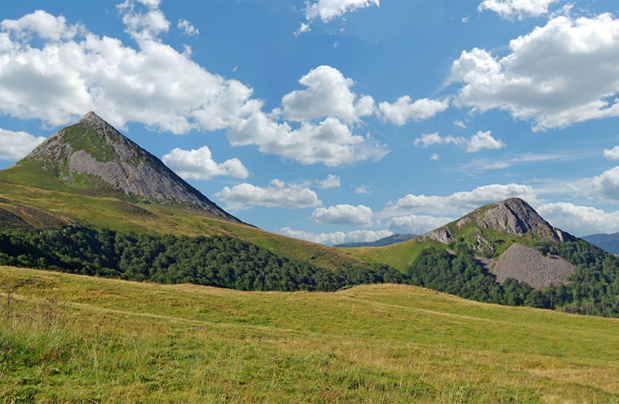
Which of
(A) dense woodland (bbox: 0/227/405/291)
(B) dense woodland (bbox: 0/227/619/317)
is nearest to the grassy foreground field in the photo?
(B) dense woodland (bbox: 0/227/619/317)

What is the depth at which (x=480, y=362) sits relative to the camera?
23.9 metres

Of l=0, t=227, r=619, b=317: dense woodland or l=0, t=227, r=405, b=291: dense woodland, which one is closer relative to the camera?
l=0, t=227, r=405, b=291: dense woodland

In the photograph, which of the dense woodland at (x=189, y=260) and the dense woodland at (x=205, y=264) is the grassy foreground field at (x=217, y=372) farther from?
the dense woodland at (x=189, y=260)

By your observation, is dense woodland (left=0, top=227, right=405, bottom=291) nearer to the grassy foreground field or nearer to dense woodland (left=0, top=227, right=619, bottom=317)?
dense woodland (left=0, top=227, right=619, bottom=317)

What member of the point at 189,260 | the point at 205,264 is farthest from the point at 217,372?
the point at 205,264

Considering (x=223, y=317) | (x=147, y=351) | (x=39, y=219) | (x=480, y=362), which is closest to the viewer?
(x=147, y=351)

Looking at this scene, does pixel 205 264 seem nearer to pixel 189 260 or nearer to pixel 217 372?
pixel 189 260

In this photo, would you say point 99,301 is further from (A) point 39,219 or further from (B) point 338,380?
(A) point 39,219

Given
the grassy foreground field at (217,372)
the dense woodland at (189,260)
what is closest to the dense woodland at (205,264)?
the dense woodland at (189,260)

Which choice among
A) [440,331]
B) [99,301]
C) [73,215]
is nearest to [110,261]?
[73,215]

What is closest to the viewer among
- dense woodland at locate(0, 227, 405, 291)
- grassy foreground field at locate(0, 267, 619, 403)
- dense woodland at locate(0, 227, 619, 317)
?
grassy foreground field at locate(0, 267, 619, 403)

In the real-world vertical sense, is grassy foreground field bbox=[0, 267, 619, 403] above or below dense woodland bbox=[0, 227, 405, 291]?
above

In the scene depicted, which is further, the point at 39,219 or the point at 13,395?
the point at 39,219

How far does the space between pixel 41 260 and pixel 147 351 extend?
226 feet
